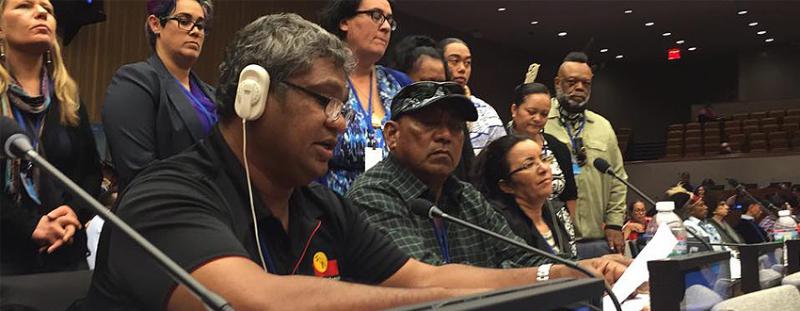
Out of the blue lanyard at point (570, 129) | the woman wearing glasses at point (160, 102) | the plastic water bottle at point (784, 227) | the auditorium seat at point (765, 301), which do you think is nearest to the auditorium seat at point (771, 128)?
the plastic water bottle at point (784, 227)

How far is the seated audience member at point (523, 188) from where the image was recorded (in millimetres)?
2562

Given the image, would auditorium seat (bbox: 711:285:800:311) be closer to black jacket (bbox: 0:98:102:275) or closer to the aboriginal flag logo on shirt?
the aboriginal flag logo on shirt

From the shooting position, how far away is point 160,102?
2.11 metres

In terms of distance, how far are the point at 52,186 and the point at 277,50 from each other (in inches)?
35.2

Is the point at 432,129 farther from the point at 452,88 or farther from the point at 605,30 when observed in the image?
the point at 605,30

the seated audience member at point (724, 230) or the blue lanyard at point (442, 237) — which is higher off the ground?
the blue lanyard at point (442, 237)

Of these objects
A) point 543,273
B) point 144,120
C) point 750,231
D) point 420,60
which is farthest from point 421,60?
point 750,231

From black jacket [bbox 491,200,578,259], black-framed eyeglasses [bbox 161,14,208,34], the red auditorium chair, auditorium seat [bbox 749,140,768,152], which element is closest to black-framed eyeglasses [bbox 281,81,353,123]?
black-framed eyeglasses [bbox 161,14,208,34]

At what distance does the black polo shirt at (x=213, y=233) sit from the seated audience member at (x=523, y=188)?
0.99m

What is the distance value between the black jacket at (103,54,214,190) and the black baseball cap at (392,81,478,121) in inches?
20.7

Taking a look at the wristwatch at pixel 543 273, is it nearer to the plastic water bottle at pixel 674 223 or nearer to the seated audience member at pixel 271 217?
the seated audience member at pixel 271 217

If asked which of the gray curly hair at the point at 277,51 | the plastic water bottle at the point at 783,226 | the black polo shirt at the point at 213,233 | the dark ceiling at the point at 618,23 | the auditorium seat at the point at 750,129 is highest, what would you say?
the dark ceiling at the point at 618,23

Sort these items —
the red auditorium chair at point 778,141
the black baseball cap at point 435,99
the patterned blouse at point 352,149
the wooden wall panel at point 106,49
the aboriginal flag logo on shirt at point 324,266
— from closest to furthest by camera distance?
the aboriginal flag logo on shirt at point 324,266 → the black baseball cap at point 435,99 → the patterned blouse at point 352,149 → the wooden wall panel at point 106,49 → the red auditorium chair at point 778,141

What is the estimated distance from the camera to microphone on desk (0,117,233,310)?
2.78 ft
